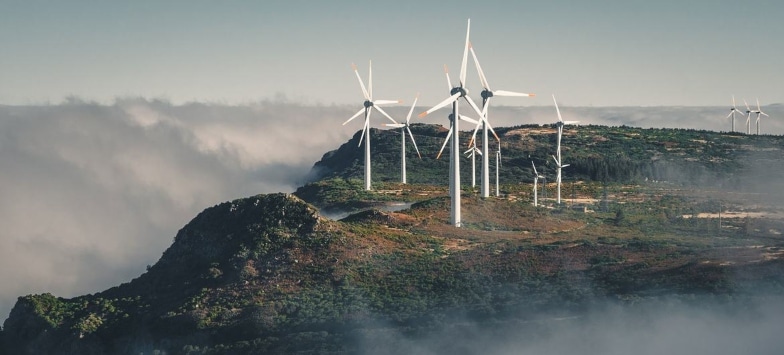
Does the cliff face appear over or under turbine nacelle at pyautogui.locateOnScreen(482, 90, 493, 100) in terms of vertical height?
under

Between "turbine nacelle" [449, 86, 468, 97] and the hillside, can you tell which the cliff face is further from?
"turbine nacelle" [449, 86, 468, 97]

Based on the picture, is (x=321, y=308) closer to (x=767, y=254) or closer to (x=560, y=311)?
(x=560, y=311)

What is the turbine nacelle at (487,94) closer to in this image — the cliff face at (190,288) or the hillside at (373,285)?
the hillside at (373,285)

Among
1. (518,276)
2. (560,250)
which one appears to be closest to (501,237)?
(560,250)

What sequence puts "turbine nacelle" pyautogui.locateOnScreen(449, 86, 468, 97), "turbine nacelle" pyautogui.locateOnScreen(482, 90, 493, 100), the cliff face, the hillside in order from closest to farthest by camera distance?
1. the hillside
2. the cliff face
3. "turbine nacelle" pyautogui.locateOnScreen(449, 86, 468, 97)
4. "turbine nacelle" pyautogui.locateOnScreen(482, 90, 493, 100)

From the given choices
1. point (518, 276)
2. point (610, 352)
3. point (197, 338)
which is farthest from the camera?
point (518, 276)

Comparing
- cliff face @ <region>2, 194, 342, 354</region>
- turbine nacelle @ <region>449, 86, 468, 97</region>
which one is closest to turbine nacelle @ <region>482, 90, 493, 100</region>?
turbine nacelle @ <region>449, 86, 468, 97</region>

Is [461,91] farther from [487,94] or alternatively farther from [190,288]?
[190,288]

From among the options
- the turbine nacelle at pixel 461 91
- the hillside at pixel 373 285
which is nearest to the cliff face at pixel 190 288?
the hillside at pixel 373 285
